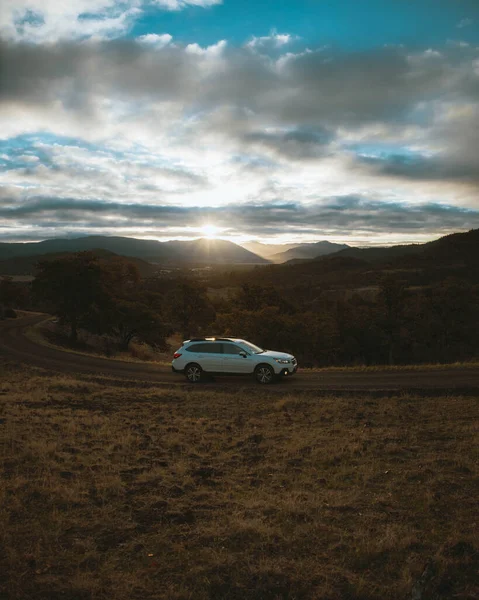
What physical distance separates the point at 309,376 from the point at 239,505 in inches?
509

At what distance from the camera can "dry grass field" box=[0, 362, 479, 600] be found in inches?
183

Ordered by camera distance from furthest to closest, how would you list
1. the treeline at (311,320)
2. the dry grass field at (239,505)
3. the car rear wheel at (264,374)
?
1. the treeline at (311,320)
2. the car rear wheel at (264,374)
3. the dry grass field at (239,505)

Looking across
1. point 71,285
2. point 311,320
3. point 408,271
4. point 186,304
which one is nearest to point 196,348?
point 311,320

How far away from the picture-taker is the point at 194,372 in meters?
18.3

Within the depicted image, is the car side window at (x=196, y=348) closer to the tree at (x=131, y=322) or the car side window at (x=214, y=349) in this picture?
the car side window at (x=214, y=349)

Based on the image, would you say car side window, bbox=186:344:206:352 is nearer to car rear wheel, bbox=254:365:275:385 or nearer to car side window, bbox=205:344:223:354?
car side window, bbox=205:344:223:354

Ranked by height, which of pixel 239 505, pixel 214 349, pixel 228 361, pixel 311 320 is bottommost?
pixel 239 505

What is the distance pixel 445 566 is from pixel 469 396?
11.1 m

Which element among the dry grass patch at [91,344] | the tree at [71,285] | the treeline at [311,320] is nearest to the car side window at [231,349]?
the treeline at [311,320]

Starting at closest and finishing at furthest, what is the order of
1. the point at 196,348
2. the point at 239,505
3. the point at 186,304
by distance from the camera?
the point at 239,505 < the point at 196,348 < the point at 186,304

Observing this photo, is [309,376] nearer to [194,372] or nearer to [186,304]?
[194,372]

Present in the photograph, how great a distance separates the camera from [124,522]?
19.9 feet

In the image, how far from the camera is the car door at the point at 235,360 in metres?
17.7

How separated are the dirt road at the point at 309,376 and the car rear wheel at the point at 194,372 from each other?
49cm
